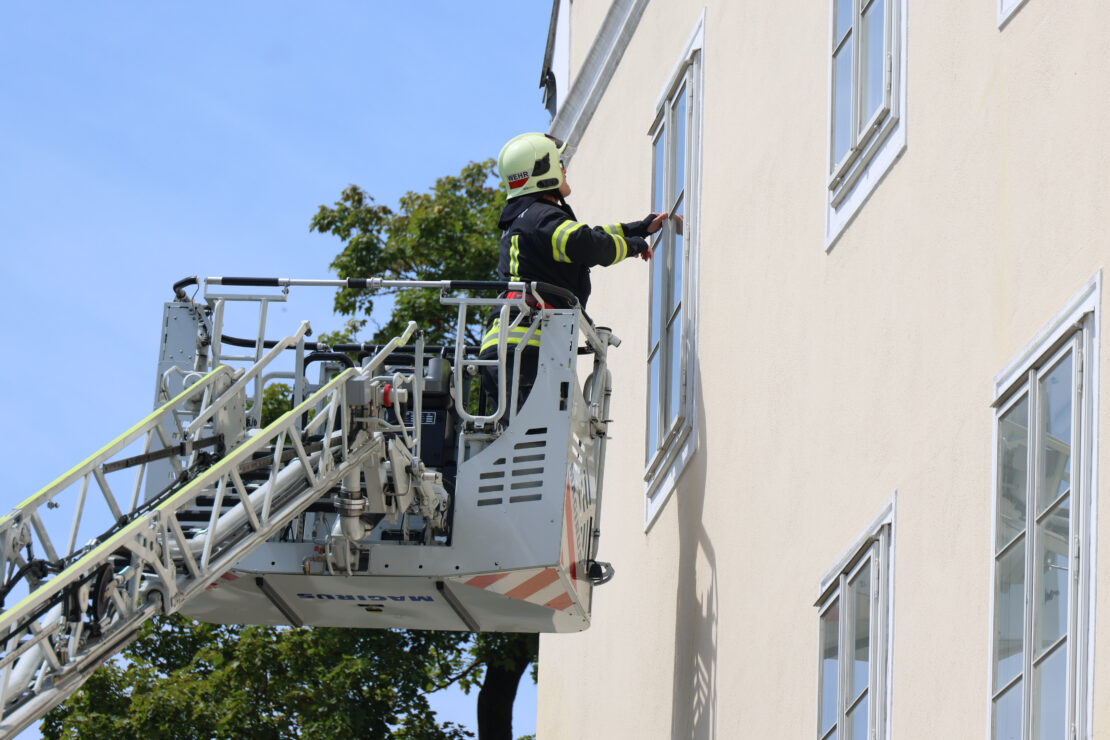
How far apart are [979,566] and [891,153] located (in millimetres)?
2531

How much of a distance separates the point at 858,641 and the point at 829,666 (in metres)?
0.44

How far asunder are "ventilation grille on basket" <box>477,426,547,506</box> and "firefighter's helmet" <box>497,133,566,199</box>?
2172 millimetres

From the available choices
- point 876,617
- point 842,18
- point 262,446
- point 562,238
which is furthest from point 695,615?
point 842,18

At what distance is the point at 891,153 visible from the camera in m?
9.50

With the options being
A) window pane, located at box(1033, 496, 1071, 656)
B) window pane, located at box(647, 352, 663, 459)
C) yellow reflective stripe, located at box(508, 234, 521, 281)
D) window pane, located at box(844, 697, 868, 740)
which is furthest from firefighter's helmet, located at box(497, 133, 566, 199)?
window pane, located at box(1033, 496, 1071, 656)

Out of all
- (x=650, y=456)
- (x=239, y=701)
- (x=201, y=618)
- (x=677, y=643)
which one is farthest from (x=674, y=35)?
(x=239, y=701)

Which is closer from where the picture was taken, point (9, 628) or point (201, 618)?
point (9, 628)

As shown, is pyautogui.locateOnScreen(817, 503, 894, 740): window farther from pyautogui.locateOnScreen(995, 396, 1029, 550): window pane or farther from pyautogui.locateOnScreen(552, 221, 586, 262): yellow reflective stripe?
pyautogui.locateOnScreen(552, 221, 586, 262): yellow reflective stripe

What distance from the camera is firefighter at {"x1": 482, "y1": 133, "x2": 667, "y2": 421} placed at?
12.3 metres

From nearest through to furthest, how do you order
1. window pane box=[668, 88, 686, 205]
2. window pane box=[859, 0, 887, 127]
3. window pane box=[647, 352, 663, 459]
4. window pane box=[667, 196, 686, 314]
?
window pane box=[859, 0, 887, 127]
window pane box=[667, 196, 686, 314]
window pane box=[668, 88, 686, 205]
window pane box=[647, 352, 663, 459]

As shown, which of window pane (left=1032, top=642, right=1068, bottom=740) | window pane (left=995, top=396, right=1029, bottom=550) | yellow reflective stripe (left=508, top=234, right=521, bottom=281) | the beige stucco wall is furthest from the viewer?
yellow reflective stripe (left=508, top=234, right=521, bottom=281)

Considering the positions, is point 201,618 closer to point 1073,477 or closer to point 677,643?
point 677,643

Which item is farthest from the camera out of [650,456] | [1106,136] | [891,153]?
[650,456]

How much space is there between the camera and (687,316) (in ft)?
44.3
